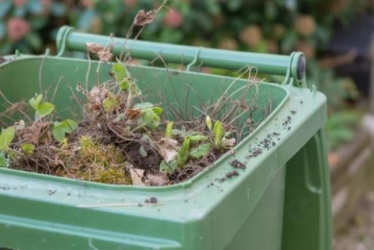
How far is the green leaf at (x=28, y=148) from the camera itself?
1.50m

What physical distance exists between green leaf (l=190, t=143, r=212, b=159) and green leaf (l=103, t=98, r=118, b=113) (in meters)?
0.19

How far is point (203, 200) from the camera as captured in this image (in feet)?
4.07

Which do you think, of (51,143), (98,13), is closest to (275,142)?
(51,143)

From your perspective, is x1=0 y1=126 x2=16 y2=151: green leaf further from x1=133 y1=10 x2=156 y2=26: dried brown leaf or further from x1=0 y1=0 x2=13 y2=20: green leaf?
x1=0 y1=0 x2=13 y2=20: green leaf

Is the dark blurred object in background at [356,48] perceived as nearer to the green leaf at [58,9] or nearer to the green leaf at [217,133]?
the green leaf at [58,9]

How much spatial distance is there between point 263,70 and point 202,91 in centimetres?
16

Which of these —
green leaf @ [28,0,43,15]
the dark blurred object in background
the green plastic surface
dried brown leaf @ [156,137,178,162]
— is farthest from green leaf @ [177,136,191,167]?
the dark blurred object in background

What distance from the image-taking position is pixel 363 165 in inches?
159

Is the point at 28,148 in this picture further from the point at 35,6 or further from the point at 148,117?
the point at 35,6

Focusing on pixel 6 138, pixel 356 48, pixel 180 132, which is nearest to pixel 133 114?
pixel 180 132

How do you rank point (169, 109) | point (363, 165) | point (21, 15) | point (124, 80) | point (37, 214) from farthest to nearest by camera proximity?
1. point (363, 165)
2. point (21, 15)
3. point (169, 109)
4. point (124, 80)
5. point (37, 214)

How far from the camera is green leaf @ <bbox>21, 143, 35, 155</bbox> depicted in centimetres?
150

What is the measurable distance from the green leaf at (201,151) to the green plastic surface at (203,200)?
0.30 ft

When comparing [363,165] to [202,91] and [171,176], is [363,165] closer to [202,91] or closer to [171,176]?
[202,91]
